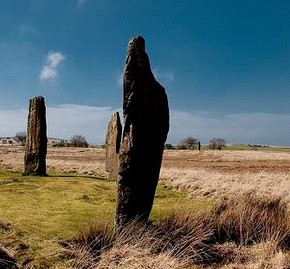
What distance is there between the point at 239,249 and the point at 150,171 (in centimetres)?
282

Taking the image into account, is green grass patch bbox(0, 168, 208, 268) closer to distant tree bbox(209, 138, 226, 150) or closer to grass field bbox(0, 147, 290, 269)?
grass field bbox(0, 147, 290, 269)

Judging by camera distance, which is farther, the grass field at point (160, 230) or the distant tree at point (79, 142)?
the distant tree at point (79, 142)

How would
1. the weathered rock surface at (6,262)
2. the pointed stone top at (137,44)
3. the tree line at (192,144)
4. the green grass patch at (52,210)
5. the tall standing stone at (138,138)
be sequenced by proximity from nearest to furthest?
the weathered rock surface at (6,262) → the green grass patch at (52,210) → the tall standing stone at (138,138) → the pointed stone top at (137,44) → the tree line at (192,144)

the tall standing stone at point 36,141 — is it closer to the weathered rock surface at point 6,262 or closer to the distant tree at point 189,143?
the weathered rock surface at point 6,262

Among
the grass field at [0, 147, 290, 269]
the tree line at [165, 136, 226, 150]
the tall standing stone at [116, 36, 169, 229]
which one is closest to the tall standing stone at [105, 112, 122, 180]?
the grass field at [0, 147, 290, 269]

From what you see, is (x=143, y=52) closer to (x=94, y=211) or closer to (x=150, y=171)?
(x=150, y=171)

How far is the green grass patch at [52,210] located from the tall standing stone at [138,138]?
87 centimetres

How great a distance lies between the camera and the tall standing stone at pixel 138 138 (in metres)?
10.8

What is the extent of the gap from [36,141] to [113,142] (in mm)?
4240

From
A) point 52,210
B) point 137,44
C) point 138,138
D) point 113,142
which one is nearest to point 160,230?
point 138,138

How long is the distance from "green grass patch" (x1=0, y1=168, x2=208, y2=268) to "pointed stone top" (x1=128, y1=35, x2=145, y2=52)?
424cm

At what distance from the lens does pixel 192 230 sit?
1034 centimetres

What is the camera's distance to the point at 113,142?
25.7m

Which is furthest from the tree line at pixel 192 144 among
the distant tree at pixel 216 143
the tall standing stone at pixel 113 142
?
the tall standing stone at pixel 113 142
